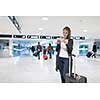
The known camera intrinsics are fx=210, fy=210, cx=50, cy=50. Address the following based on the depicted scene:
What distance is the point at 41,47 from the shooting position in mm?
7250

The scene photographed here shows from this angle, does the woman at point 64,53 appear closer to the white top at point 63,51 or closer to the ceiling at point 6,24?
the white top at point 63,51

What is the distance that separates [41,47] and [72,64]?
217 cm

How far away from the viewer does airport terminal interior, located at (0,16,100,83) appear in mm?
6027

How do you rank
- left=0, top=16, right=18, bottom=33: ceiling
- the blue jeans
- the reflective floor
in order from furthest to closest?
left=0, top=16, right=18, bottom=33: ceiling, the reflective floor, the blue jeans

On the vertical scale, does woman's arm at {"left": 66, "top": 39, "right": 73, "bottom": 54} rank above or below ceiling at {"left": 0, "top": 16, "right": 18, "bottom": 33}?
below

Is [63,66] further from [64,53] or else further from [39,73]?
[39,73]

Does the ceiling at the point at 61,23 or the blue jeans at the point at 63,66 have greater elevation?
the ceiling at the point at 61,23

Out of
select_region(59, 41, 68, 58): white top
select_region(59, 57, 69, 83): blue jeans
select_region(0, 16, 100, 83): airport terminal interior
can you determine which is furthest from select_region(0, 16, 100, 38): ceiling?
select_region(59, 57, 69, 83): blue jeans

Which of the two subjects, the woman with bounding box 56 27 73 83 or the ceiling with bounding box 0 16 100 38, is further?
the ceiling with bounding box 0 16 100 38

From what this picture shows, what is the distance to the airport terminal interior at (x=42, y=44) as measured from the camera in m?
6.03

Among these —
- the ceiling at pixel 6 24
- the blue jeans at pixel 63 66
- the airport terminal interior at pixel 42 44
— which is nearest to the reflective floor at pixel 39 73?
the airport terminal interior at pixel 42 44

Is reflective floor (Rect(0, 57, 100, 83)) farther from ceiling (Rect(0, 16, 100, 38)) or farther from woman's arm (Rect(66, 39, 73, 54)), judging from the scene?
ceiling (Rect(0, 16, 100, 38))

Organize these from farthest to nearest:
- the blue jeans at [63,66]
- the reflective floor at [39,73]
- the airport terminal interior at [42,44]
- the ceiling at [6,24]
A: the ceiling at [6,24], the airport terminal interior at [42,44], the reflective floor at [39,73], the blue jeans at [63,66]
